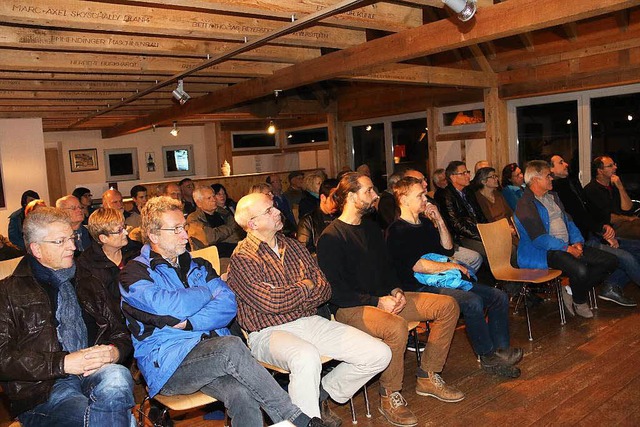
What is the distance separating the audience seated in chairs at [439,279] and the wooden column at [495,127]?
16.7 ft

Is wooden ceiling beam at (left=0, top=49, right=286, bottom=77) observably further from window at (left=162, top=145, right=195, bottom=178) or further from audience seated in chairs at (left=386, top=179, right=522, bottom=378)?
window at (left=162, top=145, right=195, bottom=178)

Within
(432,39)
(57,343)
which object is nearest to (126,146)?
(432,39)

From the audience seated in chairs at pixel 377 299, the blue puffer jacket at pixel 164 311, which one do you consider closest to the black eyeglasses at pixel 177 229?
the blue puffer jacket at pixel 164 311

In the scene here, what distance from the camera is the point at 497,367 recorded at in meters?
4.01

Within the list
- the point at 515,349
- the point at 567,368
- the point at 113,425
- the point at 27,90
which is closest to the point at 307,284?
the point at 113,425

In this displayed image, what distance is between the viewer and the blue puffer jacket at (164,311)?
9.07 feet

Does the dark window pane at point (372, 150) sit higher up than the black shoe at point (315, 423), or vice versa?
the dark window pane at point (372, 150)

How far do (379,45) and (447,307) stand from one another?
2513mm

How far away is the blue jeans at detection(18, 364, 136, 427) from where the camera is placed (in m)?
2.51

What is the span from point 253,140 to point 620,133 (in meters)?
8.68

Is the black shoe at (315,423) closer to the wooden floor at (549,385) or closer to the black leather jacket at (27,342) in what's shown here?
the wooden floor at (549,385)

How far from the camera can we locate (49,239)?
108 inches

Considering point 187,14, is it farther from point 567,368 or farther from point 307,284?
point 567,368

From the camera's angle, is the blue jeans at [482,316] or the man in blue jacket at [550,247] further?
the man in blue jacket at [550,247]
